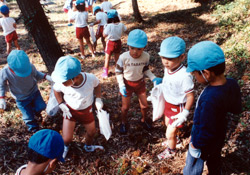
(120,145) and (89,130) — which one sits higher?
(89,130)

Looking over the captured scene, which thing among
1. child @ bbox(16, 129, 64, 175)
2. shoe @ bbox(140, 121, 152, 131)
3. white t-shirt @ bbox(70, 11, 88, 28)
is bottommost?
shoe @ bbox(140, 121, 152, 131)

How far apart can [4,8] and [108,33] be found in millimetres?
4388

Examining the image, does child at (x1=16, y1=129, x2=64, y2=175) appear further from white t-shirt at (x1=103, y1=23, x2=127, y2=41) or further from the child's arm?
white t-shirt at (x1=103, y1=23, x2=127, y2=41)

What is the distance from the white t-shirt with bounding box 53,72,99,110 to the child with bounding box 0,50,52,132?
83 centimetres

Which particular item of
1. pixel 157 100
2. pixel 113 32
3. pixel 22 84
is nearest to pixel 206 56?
pixel 157 100

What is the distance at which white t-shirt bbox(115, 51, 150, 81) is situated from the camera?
3199 mm

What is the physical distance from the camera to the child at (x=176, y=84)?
2.48 m

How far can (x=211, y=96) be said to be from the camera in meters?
1.86

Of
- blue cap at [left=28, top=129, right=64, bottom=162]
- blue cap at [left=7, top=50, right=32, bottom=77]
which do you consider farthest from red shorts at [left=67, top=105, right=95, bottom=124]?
blue cap at [left=7, top=50, right=32, bottom=77]

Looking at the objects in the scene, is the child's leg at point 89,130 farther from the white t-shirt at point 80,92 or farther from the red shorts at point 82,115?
the white t-shirt at point 80,92

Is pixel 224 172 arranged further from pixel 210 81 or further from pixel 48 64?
pixel 48 64

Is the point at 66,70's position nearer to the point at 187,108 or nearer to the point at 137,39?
the point at 137,39

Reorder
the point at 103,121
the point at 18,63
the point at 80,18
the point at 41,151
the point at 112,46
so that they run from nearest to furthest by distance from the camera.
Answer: the point at 41,151 → the point at 103,121 → the point at 18,63 → the point at 112,46 → the point at 80,18

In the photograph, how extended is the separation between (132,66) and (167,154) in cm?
167
